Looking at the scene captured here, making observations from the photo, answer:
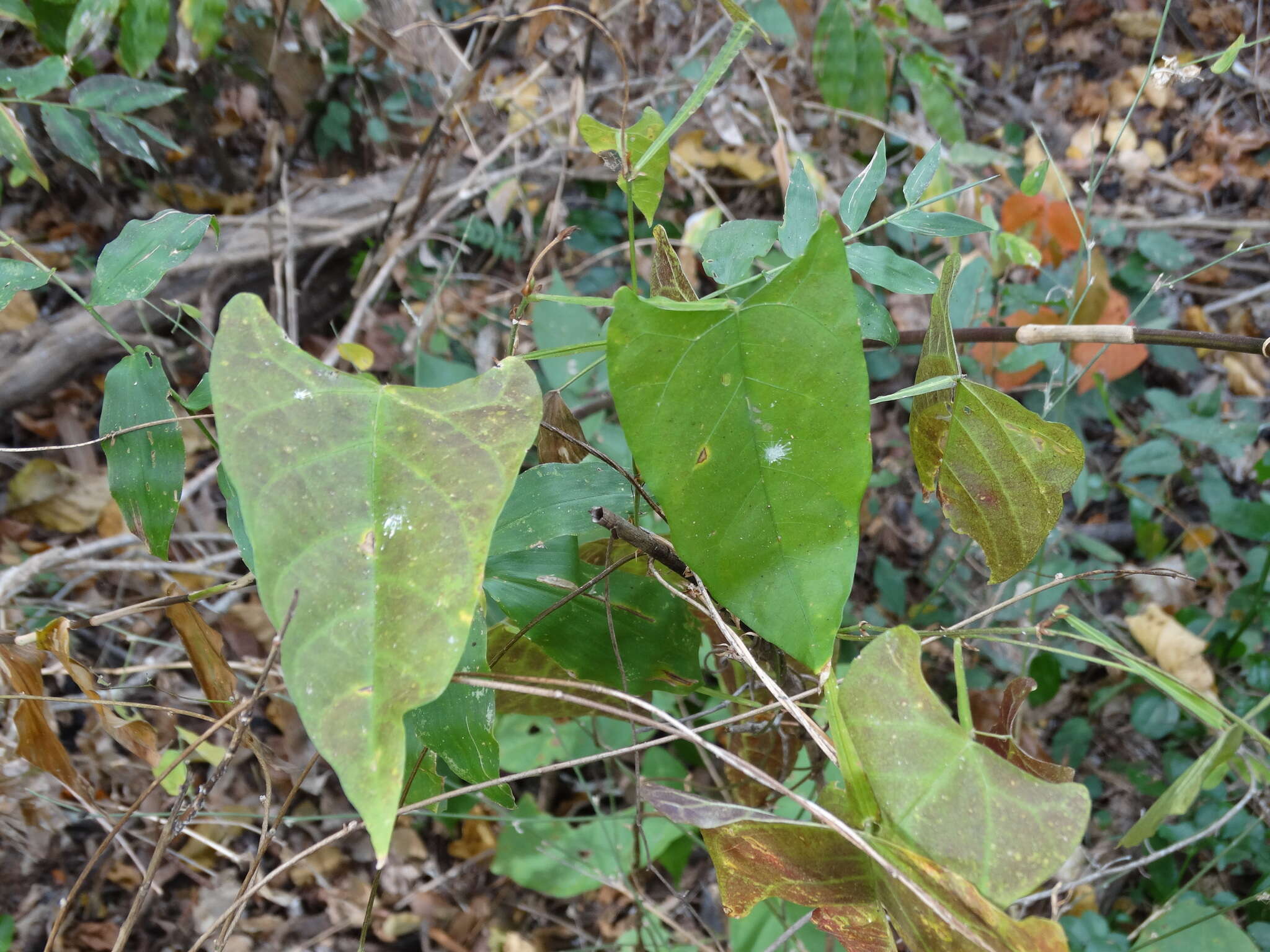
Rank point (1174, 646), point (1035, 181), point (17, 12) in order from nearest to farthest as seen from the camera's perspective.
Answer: point (1035, 181)
point (17, 12)
point (1174, 646)

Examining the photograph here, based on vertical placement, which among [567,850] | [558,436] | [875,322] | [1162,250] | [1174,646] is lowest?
[567,850]

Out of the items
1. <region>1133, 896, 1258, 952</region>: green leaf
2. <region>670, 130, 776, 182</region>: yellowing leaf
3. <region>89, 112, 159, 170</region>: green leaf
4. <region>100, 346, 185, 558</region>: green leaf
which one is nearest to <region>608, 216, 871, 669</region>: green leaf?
<region>100, 346, 185, 558</region>: green leaf

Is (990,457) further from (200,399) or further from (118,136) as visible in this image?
(118,136)

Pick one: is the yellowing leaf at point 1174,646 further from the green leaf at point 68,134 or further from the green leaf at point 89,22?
the green leaf at point 89,22

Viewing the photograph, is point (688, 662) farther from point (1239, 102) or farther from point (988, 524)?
point (1239, 102)

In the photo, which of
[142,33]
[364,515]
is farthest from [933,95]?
[364,515]

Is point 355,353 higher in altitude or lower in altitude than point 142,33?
lower

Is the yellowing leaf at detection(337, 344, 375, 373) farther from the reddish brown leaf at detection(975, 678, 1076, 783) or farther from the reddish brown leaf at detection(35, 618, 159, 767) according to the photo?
the reddish brown leaf at detection(975, 678, 1076, 783)
